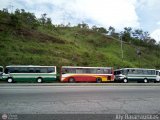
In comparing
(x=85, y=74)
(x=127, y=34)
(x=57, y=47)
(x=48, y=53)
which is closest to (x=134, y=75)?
(x=85, y=74)

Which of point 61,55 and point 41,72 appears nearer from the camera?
point 41,72

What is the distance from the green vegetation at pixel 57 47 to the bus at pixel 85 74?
34.6ft

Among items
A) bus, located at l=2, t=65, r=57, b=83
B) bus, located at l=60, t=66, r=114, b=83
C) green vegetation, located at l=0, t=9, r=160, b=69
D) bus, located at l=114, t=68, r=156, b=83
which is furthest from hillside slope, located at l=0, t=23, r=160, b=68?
bus, located at l=114, t=68, r=156, b=83

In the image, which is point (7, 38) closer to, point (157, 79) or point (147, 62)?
point (157, 79)

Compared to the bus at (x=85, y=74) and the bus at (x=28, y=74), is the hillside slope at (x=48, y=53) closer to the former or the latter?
the bus at (x=28, y=74)

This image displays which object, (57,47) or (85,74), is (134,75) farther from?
(57,47)

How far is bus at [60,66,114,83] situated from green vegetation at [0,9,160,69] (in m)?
10.6

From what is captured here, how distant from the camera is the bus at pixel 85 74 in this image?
42.6 meters

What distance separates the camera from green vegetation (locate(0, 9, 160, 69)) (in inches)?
2143

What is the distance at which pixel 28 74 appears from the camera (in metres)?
40.6

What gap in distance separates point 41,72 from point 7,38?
77.9ft

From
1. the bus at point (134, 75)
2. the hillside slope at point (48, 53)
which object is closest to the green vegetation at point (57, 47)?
the hillside slope at point (48, 53)

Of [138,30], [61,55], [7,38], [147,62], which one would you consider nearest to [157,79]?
[61,55]

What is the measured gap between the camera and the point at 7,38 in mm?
61531
